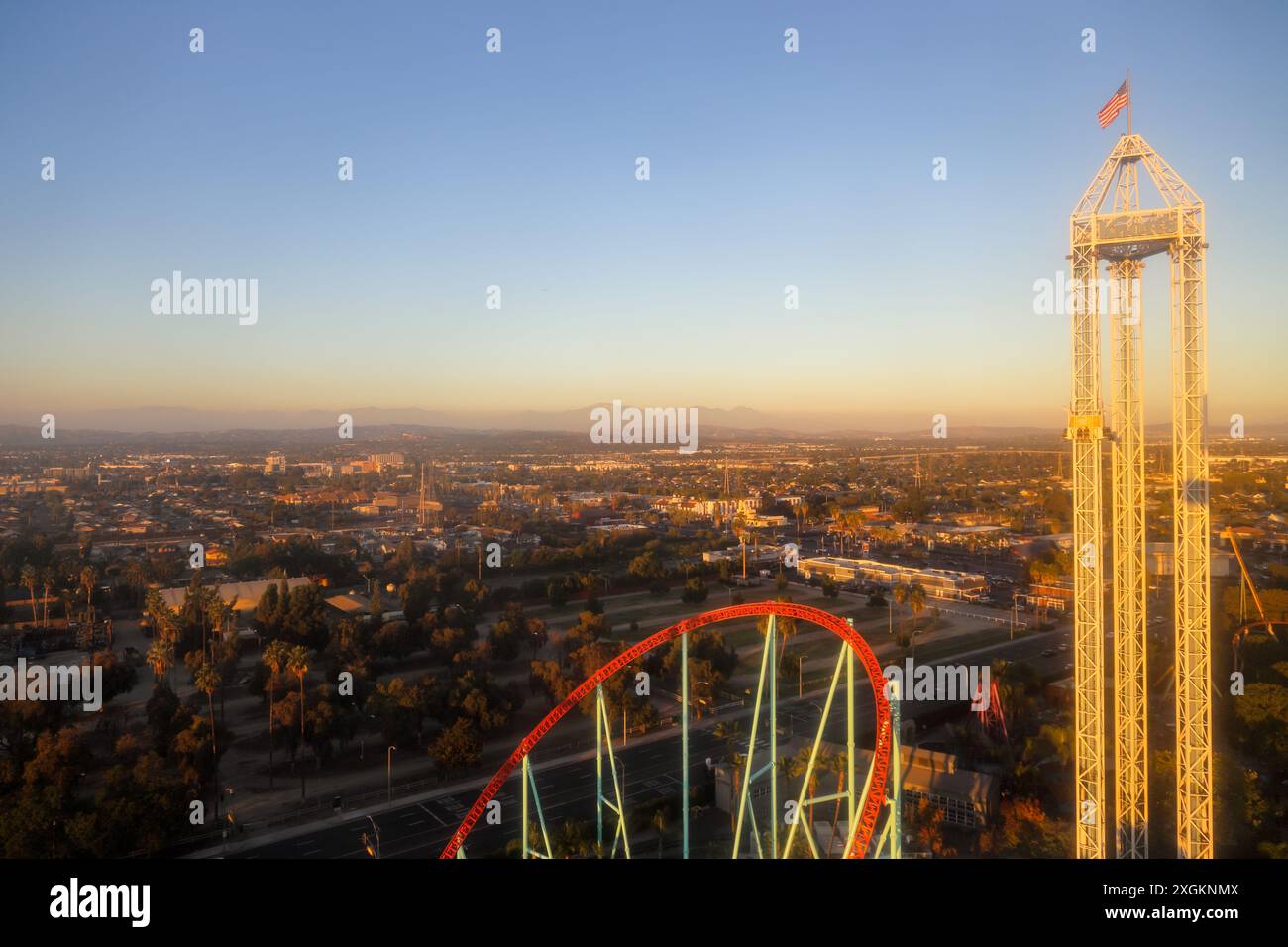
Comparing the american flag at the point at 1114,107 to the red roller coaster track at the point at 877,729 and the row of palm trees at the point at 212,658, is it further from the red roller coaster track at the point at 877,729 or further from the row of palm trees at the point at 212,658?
the row of palm trees at the point at 212,658

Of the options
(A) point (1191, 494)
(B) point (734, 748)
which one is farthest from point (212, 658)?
(A) point (1191, 494)

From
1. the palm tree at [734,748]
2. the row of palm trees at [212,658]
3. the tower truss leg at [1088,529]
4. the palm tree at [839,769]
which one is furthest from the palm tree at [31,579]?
the tower truss leg at [1088,529]

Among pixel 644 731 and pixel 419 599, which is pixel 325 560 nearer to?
pixel 419 599

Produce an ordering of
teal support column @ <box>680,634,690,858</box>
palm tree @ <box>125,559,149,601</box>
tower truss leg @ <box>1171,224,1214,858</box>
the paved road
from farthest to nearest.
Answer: palm tree @ <box>125,559,149,601</box>
the paved road
teal support column @ <box>680,634,690,858</box>
tower truss leg @ <box>1171,224,1214,858</box>

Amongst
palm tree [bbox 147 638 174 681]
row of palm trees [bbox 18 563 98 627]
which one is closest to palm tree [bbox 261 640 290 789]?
palm tree [bbox 147 638 174 681]

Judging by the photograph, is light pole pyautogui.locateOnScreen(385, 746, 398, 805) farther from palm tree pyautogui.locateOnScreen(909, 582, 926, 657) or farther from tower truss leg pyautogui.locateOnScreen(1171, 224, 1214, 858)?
palm tree pyautogui.locateOnScreen(909, 582, 926, 657)

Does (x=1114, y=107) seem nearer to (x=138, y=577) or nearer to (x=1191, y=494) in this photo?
(x=1191, y=494)
